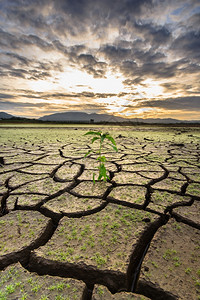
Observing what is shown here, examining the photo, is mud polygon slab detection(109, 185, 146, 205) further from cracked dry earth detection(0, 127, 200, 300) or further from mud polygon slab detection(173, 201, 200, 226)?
mud polygon slab detection(173, 201, 200, 226)

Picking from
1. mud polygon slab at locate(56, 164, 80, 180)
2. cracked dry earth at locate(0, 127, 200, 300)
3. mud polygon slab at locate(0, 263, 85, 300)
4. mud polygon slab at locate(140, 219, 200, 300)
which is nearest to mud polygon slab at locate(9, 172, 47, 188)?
cracked dry earth at locate(0, 127, 200, 300)

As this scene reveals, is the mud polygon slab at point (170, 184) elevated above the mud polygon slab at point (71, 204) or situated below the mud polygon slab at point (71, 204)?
below

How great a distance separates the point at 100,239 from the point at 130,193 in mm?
574

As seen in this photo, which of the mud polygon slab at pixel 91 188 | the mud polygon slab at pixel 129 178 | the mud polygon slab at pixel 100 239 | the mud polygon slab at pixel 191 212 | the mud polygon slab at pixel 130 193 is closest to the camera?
the mud polygon slab at pixel 100 239

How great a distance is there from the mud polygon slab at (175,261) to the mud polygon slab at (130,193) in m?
0.33

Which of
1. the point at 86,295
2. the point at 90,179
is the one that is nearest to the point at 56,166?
the point at 90,179

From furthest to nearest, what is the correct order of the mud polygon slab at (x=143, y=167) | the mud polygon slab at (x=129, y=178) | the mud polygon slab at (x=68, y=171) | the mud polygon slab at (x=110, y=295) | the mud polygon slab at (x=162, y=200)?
1. the mud polygon slab at (x=143, y=167)
2. the mud polygon slab at (x=68, y=171)
3. the mud polygon slab at (x=129, y=178)
4. the mud polygon slab at (x=162, y=200)
5. the mud polygon slab at (x=110, y=295)

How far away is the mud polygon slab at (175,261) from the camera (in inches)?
23.9

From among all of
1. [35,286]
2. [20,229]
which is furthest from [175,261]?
[20,229]

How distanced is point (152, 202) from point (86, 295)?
77 cm

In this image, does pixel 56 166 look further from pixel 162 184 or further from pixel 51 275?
pixel 51 275

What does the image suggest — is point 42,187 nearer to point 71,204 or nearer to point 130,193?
point 71,204

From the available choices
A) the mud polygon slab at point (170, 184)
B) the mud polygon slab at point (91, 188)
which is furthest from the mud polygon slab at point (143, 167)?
the mud polygon slab at point (91, 188)

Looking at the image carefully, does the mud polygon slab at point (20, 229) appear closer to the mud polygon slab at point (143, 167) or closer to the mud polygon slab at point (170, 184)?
the mud polygon slab at point (170, 184)
